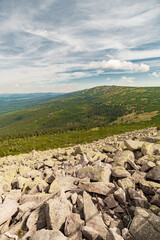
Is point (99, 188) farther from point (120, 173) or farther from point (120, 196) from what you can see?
point (120, 173)

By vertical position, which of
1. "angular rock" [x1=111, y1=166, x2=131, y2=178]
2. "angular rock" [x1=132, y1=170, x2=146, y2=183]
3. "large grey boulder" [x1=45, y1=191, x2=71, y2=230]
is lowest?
"angular rock" [x1=132, y1=170, x2=146, y2=183]

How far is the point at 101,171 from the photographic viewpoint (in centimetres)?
991

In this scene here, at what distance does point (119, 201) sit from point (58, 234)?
395 cm

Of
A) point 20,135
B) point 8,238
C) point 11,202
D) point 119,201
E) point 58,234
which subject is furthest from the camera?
point 20,135

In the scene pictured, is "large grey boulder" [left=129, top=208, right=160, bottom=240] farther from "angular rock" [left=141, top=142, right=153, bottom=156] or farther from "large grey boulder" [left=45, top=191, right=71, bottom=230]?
"angular rock" [left=141, top=142, right=153, bottom=156]

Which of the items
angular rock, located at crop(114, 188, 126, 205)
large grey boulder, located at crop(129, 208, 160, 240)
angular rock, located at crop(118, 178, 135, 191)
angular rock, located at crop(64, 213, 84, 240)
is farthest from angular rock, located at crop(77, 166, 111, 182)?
large grey boulder, located at crop(129, 208, 160, 240)

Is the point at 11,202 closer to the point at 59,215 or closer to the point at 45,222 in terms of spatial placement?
the point at 45,222

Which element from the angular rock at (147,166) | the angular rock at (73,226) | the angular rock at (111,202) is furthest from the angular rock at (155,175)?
the angular rock at (73,226)

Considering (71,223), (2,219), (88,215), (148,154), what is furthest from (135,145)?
(2,219)

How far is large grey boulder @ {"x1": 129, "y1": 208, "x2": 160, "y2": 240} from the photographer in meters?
4.98

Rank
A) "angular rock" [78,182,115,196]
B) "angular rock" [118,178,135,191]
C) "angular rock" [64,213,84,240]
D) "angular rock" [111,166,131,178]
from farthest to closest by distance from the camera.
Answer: "angular rock" [111,166,131,178] < "angular rock" [118,178,135,191] < "angular rock" [78,182,115,196] < "angular rock" [64,213,84,240]

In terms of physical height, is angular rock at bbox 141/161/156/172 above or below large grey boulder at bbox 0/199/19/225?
above

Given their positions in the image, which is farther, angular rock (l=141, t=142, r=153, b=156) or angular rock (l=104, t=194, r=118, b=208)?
angular rock (l=141, t=142, r=153, b=156)

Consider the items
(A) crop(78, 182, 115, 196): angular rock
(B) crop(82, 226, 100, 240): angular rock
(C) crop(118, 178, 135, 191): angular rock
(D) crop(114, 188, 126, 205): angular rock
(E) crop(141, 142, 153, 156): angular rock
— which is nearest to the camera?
(B) crop(82, 226, 100, 240): angular rock
